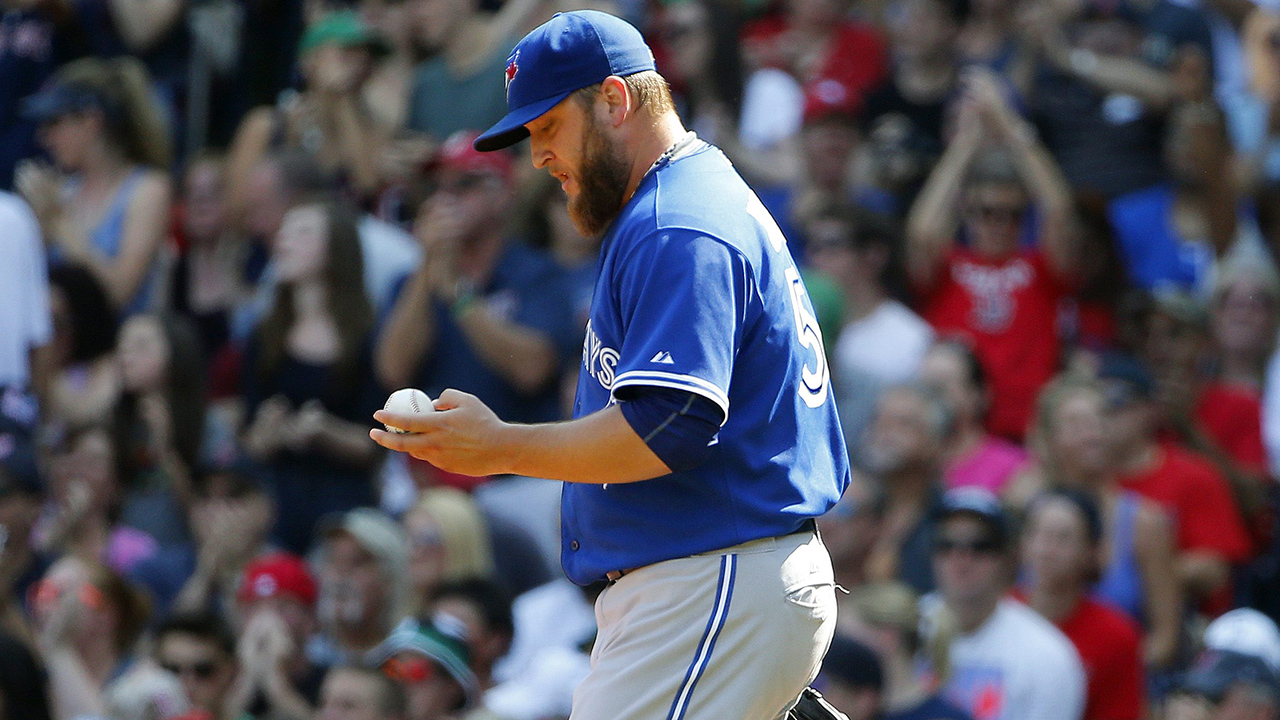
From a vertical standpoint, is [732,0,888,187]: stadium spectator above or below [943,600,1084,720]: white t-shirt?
above

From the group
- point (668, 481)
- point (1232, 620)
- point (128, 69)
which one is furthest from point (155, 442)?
point (668, 481)

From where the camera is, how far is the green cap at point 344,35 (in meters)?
9.54

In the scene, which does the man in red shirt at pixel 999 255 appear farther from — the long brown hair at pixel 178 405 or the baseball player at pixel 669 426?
the baseball player at pixel 669 426

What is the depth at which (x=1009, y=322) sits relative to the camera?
876 cm

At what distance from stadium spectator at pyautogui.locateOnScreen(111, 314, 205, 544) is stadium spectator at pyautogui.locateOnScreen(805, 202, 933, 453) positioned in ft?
9.50

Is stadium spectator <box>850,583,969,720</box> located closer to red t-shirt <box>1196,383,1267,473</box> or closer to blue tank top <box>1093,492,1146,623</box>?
blue tank top <box>1093,492,1146,623</box>

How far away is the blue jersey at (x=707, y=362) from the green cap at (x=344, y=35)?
616 centimetres

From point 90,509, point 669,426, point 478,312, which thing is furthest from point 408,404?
point 90,509

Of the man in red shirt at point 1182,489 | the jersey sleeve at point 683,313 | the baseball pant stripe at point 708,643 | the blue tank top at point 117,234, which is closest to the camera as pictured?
the jersey sleeve at point 683,313

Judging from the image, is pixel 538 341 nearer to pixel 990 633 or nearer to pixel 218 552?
pixel 218 552

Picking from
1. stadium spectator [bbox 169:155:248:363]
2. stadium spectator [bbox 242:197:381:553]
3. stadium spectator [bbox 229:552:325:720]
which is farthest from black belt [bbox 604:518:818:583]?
stadium spectator [bbox 169:155:248:363]

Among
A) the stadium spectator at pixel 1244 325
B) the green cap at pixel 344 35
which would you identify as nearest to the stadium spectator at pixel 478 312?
the green cap at pixel 344 35

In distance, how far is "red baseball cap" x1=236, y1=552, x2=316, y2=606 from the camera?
734cm

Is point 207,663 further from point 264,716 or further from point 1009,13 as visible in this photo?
point 1009,13
